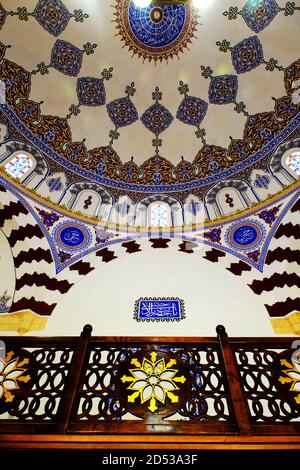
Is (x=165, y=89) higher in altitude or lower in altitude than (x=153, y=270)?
higher

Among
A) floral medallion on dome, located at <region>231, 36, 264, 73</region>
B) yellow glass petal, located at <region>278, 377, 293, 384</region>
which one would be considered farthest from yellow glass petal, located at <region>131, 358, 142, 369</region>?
floral medallion on dome, located at <region>231, 36, 264, 73</region>

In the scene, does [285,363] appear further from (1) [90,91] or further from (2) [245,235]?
(1) [90,91]

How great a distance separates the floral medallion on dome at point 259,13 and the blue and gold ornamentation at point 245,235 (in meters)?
4.78

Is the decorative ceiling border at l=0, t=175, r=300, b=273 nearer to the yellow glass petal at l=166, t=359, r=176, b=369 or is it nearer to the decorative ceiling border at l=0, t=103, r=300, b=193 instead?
the decorative ceiling border at l=0, t=103, r=300, b=193

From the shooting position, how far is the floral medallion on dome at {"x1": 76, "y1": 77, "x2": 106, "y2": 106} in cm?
801

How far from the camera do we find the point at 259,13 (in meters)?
7.34

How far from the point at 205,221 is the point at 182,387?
583cm

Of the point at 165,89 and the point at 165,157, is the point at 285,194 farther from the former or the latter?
the point at 165,89

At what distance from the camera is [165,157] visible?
8523 mm

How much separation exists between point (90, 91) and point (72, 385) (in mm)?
7623

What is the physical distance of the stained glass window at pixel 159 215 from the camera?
8.20m

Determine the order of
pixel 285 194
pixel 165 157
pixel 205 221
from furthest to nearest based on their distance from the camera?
pixel 165 157 < pixel 205 221 < pixel 285 194

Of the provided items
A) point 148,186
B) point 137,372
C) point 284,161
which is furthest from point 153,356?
point 284,161
